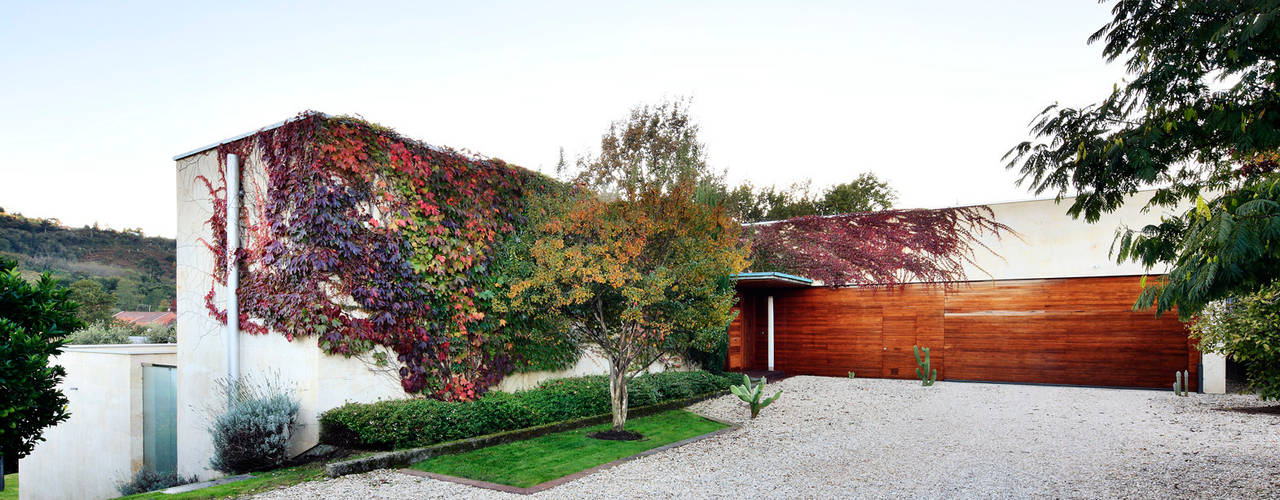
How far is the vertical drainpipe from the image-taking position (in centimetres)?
753

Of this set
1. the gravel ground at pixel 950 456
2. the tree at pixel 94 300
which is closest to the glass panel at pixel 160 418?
the gravel ground at pixel 950 456

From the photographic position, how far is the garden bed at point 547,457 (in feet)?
19.6

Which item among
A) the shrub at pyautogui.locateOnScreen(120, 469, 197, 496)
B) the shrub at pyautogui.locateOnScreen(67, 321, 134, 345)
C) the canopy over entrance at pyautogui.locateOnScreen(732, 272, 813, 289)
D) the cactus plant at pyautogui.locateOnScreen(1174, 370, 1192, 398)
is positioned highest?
the canopy over entrance at pyautogui.locateOnScreen(732, 272, 813, 289)

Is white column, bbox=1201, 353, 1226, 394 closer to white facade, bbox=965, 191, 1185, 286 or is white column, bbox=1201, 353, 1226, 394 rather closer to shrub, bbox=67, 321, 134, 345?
white facade, bbox=965, 191, 1185, 286

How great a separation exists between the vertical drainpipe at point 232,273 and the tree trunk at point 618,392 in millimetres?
4173

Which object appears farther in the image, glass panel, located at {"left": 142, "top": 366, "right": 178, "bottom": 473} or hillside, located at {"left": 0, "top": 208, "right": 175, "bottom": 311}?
hillside, located at {"left": 0, "top": 208, "right": 175, "bottom": 311}

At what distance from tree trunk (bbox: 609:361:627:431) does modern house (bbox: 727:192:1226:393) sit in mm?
5789

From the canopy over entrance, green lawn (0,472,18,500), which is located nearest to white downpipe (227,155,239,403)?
the canopy over entrance

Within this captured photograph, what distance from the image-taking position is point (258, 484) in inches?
227

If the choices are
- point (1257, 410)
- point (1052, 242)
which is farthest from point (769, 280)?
point (1257, 410)

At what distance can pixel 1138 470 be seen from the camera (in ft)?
20.5

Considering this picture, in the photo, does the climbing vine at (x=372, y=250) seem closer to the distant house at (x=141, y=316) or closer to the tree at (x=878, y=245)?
the tree at (x=878, y=245)

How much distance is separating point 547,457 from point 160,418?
5.97 metres

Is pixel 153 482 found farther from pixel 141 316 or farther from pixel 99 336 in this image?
pixel 141 316
